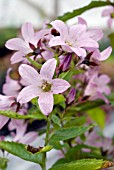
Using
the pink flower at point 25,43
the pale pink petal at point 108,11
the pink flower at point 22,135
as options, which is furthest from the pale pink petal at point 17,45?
the pale pink petal at point 108,11

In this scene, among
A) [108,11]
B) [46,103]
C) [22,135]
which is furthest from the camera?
[108,11]

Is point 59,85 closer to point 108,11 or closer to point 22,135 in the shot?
point 22,135

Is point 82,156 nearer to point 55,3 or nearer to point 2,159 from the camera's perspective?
point 2,159

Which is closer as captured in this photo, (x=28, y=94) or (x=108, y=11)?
(x=28, y=94)

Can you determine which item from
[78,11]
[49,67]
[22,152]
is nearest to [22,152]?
[22,152]

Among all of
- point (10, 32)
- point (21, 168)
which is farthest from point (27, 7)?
point (21, 168)

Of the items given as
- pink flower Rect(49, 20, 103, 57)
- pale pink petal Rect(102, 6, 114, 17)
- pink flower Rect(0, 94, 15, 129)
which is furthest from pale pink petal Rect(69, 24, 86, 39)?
pale pink petal Rect(102, 6, 114, 17)
